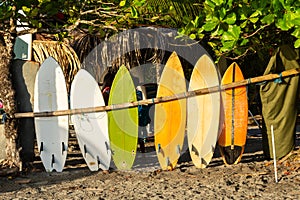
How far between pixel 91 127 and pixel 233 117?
6.07ft

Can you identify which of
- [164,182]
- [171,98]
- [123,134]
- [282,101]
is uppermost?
[171,98]

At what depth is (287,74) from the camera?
6.43m

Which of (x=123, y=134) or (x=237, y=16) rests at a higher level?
(x=237, y=16)

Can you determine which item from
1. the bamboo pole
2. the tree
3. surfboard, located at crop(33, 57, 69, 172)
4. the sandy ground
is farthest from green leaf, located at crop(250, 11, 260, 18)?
surfboard, located at crop(33, 57, 69, 172)

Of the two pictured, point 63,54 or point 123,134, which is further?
point 63,54

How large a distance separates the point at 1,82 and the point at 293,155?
3.99 meters

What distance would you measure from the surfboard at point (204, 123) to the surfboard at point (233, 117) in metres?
0.12

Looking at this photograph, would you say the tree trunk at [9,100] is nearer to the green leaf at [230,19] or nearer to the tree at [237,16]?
the tree at [237,16]

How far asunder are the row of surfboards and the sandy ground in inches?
8.1

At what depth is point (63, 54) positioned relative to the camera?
11055 millimetres

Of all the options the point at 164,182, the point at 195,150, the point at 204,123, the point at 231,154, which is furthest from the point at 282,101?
the point at 164,182

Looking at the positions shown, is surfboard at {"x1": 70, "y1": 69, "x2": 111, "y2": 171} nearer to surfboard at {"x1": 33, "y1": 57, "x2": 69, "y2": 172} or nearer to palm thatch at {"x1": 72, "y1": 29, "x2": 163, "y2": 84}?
surfboard at {"x1": 33, "y1": 57, "x2": 69, "y2": 172}

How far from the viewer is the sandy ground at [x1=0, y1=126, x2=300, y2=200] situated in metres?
5.14

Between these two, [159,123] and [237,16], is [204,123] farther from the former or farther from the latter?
[237,16]
